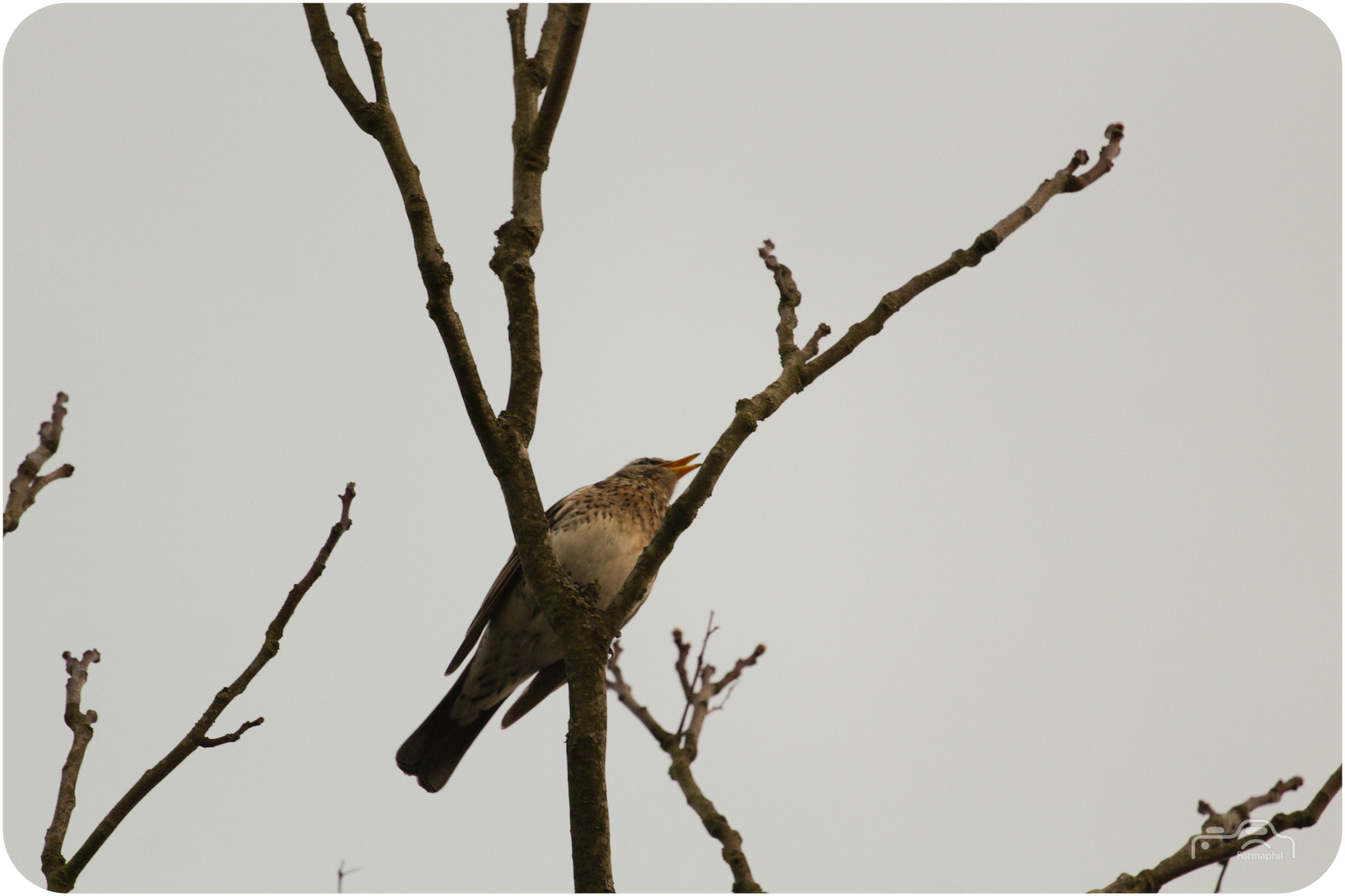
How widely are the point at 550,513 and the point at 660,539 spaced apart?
3.28 metres

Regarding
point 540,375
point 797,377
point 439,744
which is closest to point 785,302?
point 797,377

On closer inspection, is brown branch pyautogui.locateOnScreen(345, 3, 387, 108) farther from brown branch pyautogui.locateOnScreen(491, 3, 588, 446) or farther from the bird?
the bird

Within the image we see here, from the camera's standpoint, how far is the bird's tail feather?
18.8ft

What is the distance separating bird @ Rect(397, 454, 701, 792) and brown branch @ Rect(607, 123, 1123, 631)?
2.45 metres

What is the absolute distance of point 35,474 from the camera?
2213 mm

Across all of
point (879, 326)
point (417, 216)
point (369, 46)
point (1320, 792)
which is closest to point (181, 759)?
point (417, 216)

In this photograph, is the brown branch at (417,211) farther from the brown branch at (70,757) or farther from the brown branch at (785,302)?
the brown branch at (70,757)

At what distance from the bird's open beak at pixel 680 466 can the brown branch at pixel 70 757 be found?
12.4 ft

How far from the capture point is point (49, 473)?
230cm

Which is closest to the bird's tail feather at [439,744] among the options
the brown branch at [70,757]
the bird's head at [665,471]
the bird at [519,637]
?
the bird at [519,637]

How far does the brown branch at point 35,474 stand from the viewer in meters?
2.14

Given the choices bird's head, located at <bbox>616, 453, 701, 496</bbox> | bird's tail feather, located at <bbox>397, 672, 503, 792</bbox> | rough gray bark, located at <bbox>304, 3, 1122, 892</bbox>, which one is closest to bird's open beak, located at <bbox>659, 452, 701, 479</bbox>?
bird's head, located at <bbox>616, 453, 701, 496</bbox>

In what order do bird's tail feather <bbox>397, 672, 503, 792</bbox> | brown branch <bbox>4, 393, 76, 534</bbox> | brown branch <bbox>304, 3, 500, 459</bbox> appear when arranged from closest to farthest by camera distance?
brown branch <bbox>4, 393, 76, 534</bbox>, brown branch <bbox>304, 3, 500, 459</bbox>, bird's tail feather <bbox>397, 672, 503, 792</bbox>

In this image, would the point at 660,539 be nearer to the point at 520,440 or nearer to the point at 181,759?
the point at 520,440
